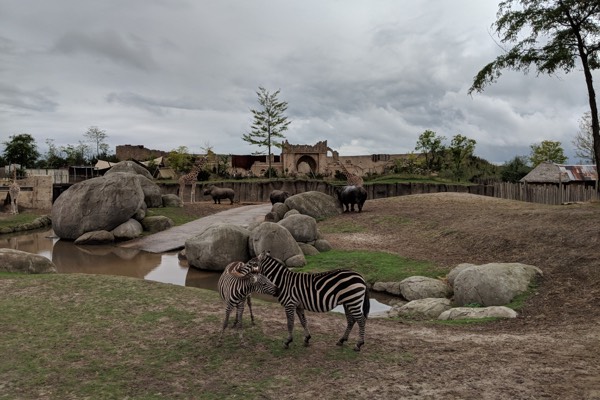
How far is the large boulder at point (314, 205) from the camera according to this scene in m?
22.5

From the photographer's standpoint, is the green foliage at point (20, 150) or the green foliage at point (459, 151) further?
the green foliage at point (20, 150)

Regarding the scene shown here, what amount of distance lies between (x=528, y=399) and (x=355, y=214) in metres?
18.2

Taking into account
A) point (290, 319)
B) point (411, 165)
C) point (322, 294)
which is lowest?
point (290, 319)

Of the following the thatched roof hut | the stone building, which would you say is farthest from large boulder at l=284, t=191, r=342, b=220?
the stone building

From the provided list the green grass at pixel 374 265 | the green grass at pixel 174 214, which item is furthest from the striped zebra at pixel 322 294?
the green grass at pixel 174 214

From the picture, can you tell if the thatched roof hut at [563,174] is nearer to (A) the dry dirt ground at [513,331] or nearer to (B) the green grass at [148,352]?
(A) the dry dirt ground at [513,331]

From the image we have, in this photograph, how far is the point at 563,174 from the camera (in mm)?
33062

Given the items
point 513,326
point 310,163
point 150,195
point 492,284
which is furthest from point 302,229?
point 310,163

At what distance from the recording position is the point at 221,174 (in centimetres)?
4559

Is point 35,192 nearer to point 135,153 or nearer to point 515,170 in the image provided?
point 135,153

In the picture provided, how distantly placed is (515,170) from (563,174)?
36.6ft

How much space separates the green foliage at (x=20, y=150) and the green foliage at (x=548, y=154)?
59310 millimetres

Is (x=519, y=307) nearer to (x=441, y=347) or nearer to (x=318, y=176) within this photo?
(x=441, y=347)

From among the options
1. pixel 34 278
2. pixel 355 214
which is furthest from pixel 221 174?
pixel 34 278
